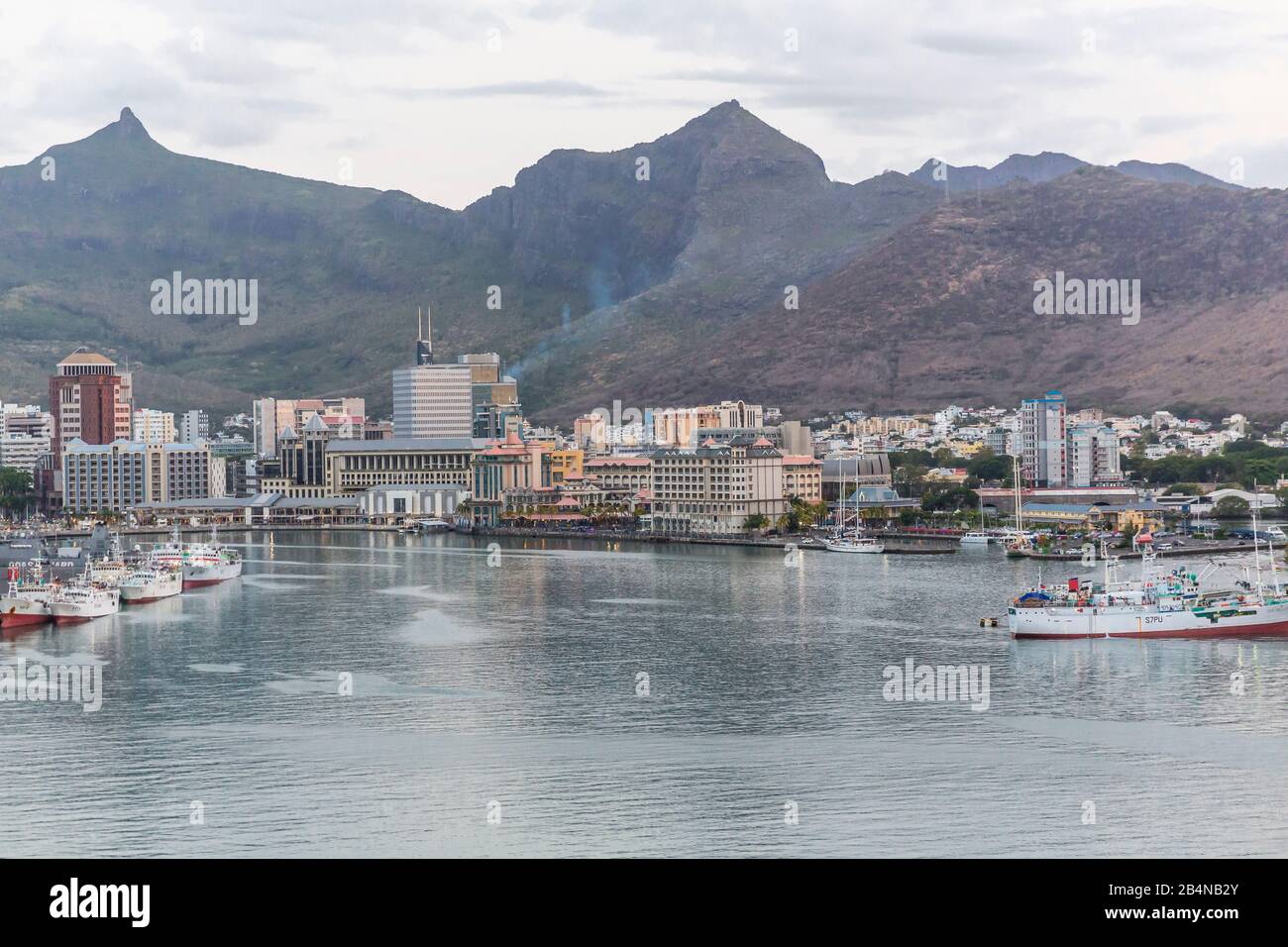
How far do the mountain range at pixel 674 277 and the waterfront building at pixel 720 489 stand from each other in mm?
Result: 36314

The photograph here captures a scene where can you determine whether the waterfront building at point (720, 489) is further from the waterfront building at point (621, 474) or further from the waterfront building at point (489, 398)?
the waterfront building at point (489, 398)

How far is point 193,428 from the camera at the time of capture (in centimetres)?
10450

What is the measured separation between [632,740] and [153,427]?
77.8m

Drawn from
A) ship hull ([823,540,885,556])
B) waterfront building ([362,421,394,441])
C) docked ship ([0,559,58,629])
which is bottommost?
ship hull ([823,540,885,556])

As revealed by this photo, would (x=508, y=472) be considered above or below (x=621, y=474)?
above

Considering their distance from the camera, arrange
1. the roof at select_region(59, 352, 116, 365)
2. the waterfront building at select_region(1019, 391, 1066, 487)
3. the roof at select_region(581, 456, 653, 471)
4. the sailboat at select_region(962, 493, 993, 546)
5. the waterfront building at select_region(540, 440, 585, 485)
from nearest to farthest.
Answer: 1. the sailboat at select_region(962, 493, 993, 546)
2. the waterfront building at select_region(1019, 391, 1066, 487)
3. the roof at select_region(581, 456, 653, 471)
4. the waterfront building at select_region(540, 440, 585, 485)
5. the roof at select_region(59, 352, 116, 365)

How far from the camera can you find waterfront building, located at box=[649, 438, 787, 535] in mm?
55156

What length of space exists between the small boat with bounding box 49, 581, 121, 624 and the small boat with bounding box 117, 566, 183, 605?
2274 mm

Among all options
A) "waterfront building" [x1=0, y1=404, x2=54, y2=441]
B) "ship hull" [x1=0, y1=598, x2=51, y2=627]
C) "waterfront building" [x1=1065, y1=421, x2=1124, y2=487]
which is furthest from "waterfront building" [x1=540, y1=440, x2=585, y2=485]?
"ship hull" [x1=0, y1=598, x2=51, y2=627]

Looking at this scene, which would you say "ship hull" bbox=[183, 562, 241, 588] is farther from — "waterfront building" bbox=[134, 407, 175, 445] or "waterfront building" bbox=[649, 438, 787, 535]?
"waterfront building" bbox=[134, 407, 175, 445]

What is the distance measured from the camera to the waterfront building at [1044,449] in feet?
208

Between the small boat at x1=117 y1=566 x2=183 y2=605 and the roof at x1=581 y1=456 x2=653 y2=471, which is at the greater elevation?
the roof at x1=581 y1=456 x2=653 y2=471

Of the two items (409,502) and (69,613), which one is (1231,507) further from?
(69,613)

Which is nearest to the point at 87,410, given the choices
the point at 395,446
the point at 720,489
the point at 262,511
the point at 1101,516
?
the point at 395,446
